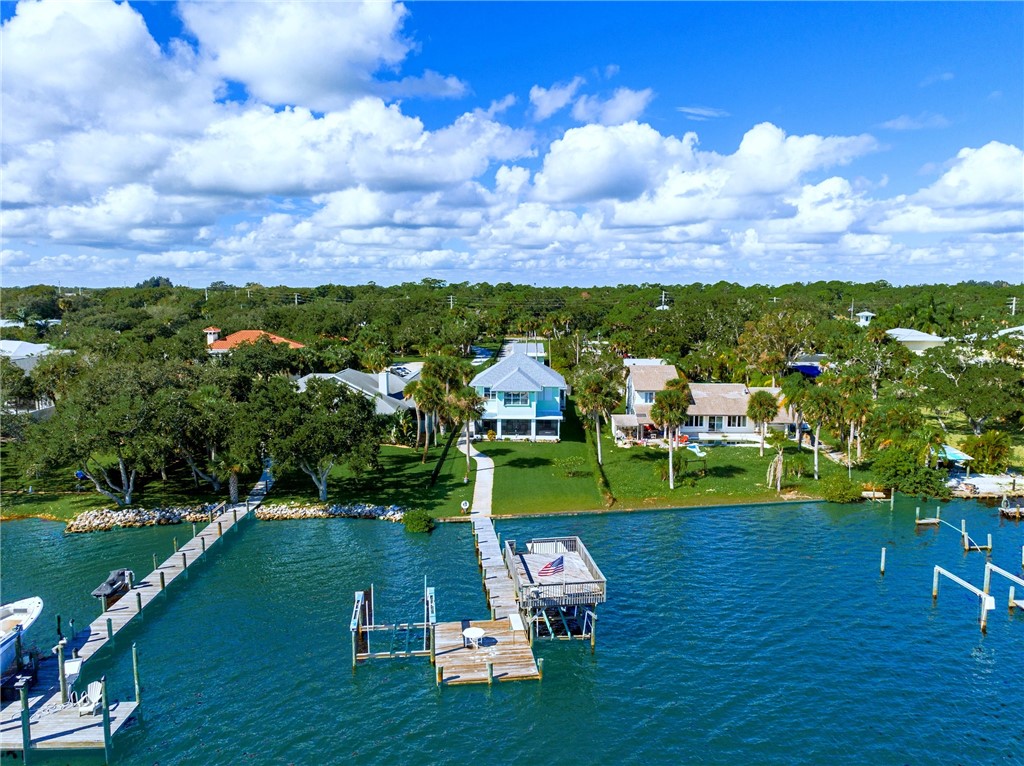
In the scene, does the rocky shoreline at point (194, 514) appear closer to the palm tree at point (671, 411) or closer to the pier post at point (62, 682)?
the pier post at point (62, 682)

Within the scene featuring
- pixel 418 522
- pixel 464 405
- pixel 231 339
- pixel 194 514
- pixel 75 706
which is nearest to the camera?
pixel 75 706

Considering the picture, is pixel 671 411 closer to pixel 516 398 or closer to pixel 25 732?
pixel 516 398

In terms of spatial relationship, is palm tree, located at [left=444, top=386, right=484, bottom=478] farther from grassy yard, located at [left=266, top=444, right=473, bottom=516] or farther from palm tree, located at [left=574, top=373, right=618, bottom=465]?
palm tree, located at [left=574, top=373, right=618, bottom=465]

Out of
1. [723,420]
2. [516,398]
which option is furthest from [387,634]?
[723,420]

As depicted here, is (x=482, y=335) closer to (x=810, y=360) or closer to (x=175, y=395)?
(x=810, y=360)

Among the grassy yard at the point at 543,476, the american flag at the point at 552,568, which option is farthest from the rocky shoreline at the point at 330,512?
the american flag at the point at 552,568

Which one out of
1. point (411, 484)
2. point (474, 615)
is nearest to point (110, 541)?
point (411, 484)

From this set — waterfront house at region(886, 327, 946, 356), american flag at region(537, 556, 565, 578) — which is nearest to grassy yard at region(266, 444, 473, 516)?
american flag at region(537, 556, 565, 578)
